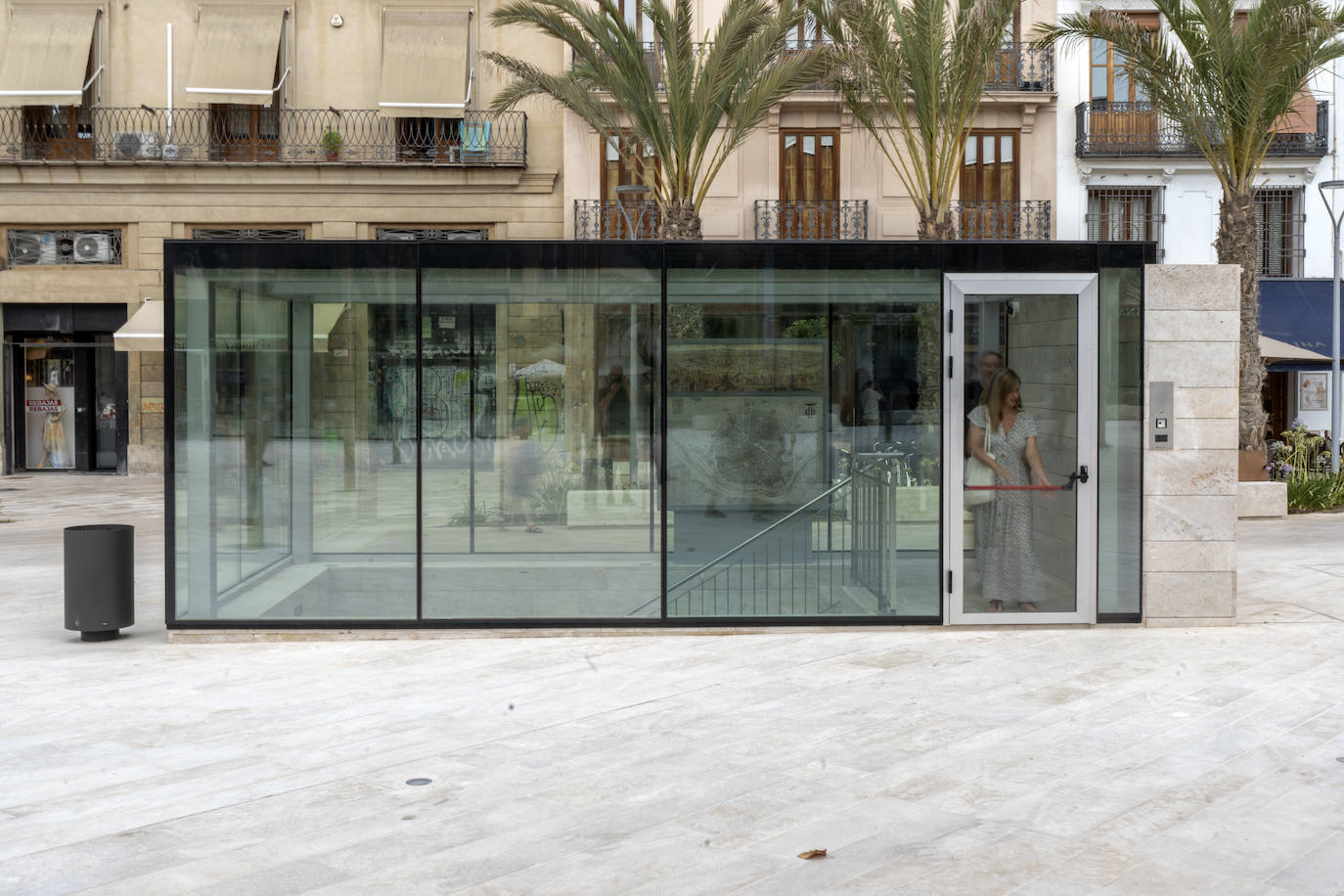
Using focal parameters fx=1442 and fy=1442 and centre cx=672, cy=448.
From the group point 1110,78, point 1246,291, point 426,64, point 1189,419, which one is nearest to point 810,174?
point 1110,78

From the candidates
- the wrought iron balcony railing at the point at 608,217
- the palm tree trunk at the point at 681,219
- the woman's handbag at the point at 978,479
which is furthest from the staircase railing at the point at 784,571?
the wrought iron balcony railing at the point at 608,217

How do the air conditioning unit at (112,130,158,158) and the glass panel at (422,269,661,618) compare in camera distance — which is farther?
the air conditioning unit at (112,130,158,158)

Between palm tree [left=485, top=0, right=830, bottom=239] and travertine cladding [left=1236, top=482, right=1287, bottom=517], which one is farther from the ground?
palm tree [left=485, top=0, right=830, bottom=239]

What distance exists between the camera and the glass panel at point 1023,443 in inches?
366

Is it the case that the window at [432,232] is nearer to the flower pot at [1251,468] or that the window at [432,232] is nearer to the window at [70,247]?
the window at [70,247]

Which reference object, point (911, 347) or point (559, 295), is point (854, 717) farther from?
point (559, 295)

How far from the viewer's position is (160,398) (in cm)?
2681

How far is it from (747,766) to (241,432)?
4.63m

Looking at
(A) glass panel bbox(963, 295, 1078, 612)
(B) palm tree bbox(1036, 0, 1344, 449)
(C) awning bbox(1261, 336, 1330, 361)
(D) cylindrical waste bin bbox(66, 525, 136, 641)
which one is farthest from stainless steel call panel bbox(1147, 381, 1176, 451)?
(C) awning bbox(1261, 336, 1330, 361)

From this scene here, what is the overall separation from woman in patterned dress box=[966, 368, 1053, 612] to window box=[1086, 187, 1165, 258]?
20193mm

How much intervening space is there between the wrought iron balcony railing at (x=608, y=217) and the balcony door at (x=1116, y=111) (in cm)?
866

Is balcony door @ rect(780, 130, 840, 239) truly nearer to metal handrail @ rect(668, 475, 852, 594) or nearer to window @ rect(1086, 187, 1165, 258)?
window @ rect(1086, 187, 1165, 258)

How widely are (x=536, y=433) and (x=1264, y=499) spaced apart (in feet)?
38.5

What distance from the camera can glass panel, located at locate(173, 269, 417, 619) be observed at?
9.25 m
